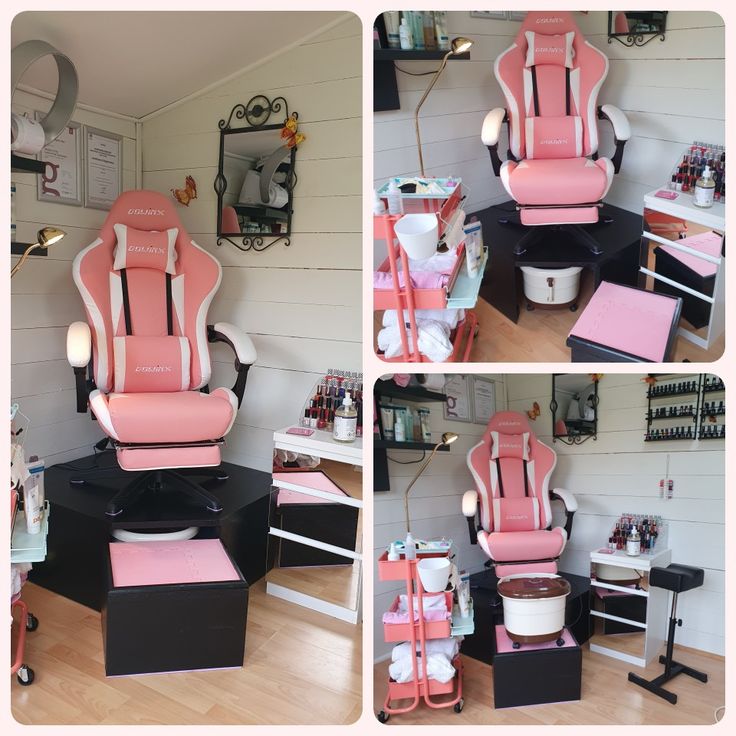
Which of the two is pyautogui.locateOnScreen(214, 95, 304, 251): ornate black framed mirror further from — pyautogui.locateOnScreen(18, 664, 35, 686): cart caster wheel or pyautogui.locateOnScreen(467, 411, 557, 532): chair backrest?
pyautogui.locateOnScreen(18, 664, 35, 686): cart caster wheel

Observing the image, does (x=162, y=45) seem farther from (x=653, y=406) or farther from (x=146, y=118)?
(x=653, y=406)

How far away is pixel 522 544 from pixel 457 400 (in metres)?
0.69

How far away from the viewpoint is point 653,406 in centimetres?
323

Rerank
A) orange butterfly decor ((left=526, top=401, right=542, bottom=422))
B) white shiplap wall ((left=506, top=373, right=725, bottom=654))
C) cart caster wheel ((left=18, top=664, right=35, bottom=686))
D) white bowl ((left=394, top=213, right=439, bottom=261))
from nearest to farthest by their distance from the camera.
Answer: white bowl ((left=394, top=213, right=439, bottom=261))
cart caster wheel ((left=18, top=664, right=35, bottom=686))
white shiplap wall ((left=506, top=373, right=725, bottom=654))
orange butterfly decor ((left=526, top=401, right=542, bottom=422))

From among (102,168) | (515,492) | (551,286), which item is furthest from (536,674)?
(102,168)

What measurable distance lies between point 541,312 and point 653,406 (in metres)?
1.04

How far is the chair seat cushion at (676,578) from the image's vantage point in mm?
2902

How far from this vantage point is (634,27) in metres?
2.72

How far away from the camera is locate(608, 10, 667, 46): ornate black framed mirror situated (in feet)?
8.91

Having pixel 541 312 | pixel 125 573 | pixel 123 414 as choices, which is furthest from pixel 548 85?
pixel 125 573

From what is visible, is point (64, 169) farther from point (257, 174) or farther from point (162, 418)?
point (162, 418)

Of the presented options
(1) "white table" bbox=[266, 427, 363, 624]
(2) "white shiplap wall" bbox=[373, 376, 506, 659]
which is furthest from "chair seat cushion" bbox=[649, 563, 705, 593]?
(1) "white table" bbox=[266, 427, 363, 624]

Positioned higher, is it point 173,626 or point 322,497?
point 322,497

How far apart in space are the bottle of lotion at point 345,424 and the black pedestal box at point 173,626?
72 cm
